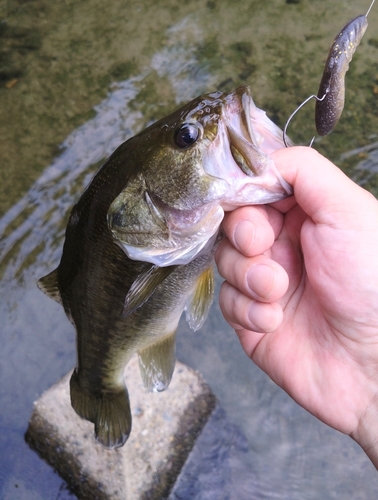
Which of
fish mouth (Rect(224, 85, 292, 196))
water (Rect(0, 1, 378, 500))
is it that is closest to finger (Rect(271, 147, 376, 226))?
fish mouth (Rect(224, 85, 292, 196))

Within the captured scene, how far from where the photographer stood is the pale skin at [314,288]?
1.59 meters

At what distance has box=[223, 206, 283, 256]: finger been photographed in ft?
5.17

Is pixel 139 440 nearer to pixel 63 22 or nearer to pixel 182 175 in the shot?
pixel 182 175

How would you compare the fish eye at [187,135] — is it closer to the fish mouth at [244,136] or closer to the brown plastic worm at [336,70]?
the fish mouth at [244,136]

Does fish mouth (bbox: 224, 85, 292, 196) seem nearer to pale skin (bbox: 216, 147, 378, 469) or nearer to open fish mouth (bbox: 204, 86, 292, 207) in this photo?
open fish mouth (bbox: 204, 86, 292, 207)

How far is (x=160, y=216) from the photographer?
1.53 metres

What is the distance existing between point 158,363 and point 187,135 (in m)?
1.28

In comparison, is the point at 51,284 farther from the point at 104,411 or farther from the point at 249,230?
the point at 249,230

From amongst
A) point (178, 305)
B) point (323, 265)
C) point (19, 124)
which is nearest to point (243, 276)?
point (323, 265)

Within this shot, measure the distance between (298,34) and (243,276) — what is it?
13.5 feet

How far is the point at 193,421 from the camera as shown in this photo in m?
3.01

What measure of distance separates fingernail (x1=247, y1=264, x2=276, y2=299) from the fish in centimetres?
19

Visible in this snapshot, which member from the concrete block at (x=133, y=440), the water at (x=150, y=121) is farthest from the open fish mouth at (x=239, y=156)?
the water at (x=150, y=121)

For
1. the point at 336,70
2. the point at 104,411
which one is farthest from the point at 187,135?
the point at 104,411
